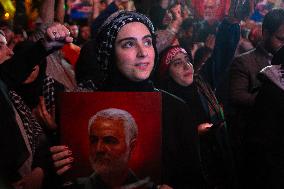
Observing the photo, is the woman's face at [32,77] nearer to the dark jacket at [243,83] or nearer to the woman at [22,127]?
the woman at [22,127]

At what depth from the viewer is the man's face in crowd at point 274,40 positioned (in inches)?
135

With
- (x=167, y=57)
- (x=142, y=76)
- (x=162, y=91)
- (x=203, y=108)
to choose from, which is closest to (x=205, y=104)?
(x=203, y=108)

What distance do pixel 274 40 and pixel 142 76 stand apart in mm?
1502

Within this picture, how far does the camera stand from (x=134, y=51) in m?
2.38

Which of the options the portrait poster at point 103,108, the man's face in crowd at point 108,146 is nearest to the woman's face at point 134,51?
the portrait poster at point 103,108

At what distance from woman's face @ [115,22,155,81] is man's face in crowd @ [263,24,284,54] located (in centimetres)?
143

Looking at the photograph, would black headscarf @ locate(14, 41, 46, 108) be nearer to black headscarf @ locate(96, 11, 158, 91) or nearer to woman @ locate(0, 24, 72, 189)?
woman @ locate(0, 24, 72, 189)

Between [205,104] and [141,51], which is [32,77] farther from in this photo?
[205,104]

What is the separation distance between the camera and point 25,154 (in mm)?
2340

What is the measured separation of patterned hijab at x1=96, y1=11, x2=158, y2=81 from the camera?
235cm

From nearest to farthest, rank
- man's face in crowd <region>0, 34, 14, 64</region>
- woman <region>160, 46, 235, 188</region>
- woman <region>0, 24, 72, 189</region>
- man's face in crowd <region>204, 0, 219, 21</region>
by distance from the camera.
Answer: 1. woman <region>0, 24, 72, 189</region>
2. man's face in crowd <region>0, 34, 14, 64</region>
3. woman <region>160, 46, 235, 188</region>
4. man's face in crowd <region>204, 0, 219, 21</region>

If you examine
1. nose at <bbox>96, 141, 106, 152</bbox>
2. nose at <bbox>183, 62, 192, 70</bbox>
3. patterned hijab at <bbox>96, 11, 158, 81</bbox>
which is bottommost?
nose at <bbox>96, 141, 106, 152</bbox>

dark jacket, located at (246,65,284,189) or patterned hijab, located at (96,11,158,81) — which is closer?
patterned hijab, located at (96,11,158,81)

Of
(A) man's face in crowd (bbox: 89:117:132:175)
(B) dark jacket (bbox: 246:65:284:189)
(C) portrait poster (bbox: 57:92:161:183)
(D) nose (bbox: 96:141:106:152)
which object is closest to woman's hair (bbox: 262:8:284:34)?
(B) dark jacket (bbox: 246:65:284:189)
